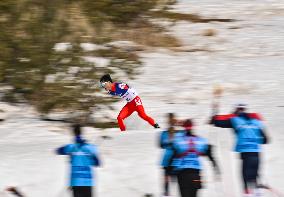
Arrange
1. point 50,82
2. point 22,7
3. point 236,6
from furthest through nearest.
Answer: point 236,6, point 50,82, point 22,7

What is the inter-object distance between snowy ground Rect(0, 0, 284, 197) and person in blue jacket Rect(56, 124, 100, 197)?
152 centimetres

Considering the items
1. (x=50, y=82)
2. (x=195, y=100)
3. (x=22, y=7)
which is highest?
(x=22, y=7)

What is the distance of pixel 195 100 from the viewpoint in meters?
20.6

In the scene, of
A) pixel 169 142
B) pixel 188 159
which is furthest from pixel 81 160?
pixel 188 159

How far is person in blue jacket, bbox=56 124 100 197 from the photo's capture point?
9906 millimetres

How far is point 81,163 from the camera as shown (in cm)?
995

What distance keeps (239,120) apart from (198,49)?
15.7m

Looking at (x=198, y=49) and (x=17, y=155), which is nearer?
(x=17, y=155)

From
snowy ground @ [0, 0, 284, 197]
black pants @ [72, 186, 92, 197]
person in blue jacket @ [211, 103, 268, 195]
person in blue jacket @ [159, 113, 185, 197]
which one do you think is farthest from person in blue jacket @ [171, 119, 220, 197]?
snowy ground @ [0, 0, 284, 197]

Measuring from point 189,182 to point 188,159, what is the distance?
11.2 inches

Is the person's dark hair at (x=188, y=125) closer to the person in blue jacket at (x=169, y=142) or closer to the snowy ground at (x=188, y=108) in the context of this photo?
the person in blue jacket at (x=169, y=142)

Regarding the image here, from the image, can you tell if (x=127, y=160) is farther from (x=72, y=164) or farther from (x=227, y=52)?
(x=227, y=52)

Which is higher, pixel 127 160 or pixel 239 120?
pixel 239 120

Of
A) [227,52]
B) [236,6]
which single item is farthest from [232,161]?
[236,6]
